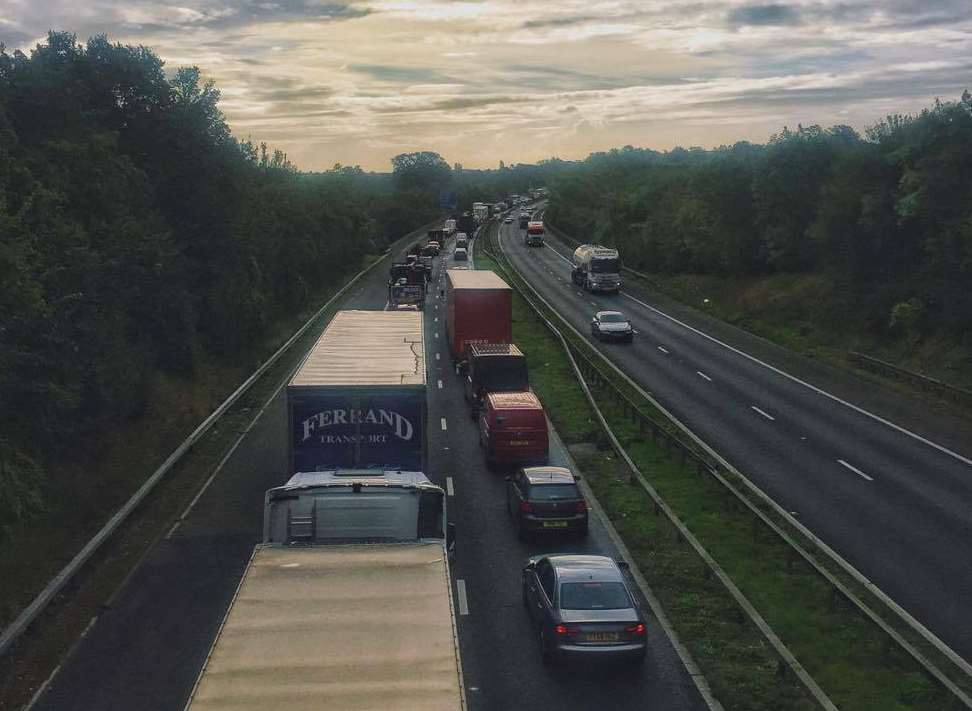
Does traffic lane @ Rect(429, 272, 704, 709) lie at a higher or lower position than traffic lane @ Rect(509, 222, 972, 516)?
lower

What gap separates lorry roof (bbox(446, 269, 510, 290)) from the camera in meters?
42.3

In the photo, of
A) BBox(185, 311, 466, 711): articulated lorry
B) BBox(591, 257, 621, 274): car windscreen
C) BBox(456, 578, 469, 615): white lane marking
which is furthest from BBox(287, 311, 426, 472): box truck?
BBox(591, 257, 621, 274): car windscreen

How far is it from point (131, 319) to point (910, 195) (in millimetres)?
37242

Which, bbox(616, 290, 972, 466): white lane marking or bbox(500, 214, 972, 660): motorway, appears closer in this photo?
bbox(500, 214, 972, 660): motorway

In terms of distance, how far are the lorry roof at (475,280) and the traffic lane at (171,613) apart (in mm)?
17240

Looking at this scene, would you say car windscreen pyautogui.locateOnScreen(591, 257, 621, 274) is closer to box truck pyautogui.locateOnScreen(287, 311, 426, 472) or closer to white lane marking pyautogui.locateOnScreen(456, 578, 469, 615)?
box truck pyautogui.locateOnScreen(287, 311, 426, 472)

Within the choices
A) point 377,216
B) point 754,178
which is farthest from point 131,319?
point 377,216

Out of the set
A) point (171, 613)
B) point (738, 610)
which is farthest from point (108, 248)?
point (738, 610)

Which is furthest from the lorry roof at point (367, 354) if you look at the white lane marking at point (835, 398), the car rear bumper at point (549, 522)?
the white lane marking at point (835, 398)

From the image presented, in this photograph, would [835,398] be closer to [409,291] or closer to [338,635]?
[409,291]

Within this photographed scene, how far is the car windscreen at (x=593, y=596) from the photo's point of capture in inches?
595

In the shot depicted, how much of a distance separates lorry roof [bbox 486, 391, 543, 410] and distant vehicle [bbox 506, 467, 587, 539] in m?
6.11

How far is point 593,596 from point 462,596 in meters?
3.83

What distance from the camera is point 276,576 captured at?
39.7ft
